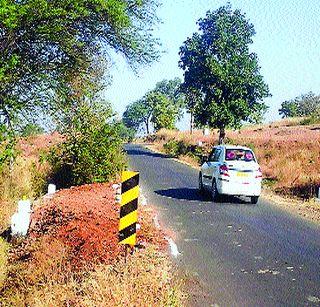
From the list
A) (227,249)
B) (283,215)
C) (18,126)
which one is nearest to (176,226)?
(227,249)

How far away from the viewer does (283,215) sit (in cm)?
1294

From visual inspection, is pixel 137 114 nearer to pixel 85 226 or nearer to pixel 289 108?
pixel 289 108

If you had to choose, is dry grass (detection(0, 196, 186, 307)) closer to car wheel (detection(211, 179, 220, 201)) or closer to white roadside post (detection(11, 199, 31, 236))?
white roadside post (detection(11, 199, 31, 236))

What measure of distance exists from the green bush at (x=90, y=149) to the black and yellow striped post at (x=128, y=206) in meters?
8.28

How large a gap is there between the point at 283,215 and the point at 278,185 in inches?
276

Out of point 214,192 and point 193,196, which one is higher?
point 214,192

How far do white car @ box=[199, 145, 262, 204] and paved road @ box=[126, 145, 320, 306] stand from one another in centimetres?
45

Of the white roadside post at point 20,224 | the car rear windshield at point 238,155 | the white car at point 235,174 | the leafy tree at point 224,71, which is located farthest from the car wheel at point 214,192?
the leafy tree at point 224,71

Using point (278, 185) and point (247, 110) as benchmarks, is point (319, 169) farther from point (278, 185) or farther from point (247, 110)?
point (247, 110)

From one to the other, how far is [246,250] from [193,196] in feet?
23.8

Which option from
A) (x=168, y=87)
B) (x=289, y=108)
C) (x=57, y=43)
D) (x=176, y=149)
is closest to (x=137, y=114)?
(x=168, y=87)

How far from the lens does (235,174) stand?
559 inches

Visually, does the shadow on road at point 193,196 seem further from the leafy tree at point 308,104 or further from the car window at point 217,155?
the leafy tree at point 308,104

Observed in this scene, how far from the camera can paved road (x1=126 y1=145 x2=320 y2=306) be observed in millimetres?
6434
